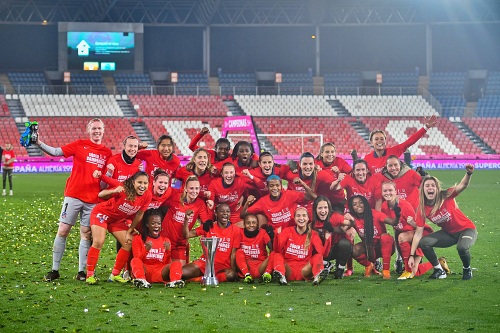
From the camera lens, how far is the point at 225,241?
37.3 ft

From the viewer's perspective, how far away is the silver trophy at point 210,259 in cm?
1088

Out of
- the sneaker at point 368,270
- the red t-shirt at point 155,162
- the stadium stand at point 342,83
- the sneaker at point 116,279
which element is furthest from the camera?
the stadium stand at point 342,83

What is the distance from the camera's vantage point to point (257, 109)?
56094mm

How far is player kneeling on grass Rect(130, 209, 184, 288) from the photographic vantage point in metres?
10.8

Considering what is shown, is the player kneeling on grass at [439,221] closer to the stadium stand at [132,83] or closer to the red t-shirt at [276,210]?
the red t-shirt at [276,210]

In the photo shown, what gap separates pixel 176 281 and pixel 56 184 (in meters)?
25.2

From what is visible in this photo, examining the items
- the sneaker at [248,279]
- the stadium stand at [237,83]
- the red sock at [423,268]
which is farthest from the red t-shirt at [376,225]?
the stadium stand at [237,83]

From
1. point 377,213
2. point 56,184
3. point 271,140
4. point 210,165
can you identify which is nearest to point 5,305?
point 210,165

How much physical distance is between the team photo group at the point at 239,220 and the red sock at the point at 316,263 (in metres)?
0.01

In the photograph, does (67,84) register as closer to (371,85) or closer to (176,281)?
(371,85)

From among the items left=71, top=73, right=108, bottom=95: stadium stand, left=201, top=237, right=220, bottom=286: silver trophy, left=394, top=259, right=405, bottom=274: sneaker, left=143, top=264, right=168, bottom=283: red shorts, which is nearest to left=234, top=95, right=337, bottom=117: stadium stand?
left=71, top=73, right=108, bottom=95: stadium stand

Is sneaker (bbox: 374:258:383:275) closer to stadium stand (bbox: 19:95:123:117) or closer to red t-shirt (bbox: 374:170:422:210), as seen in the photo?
red t-shirt (bbox: 374:170:422:210)

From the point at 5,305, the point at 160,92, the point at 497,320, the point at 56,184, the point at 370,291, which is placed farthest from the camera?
the point at 160,92

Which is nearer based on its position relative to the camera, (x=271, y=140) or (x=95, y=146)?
(x=95, y=146)
